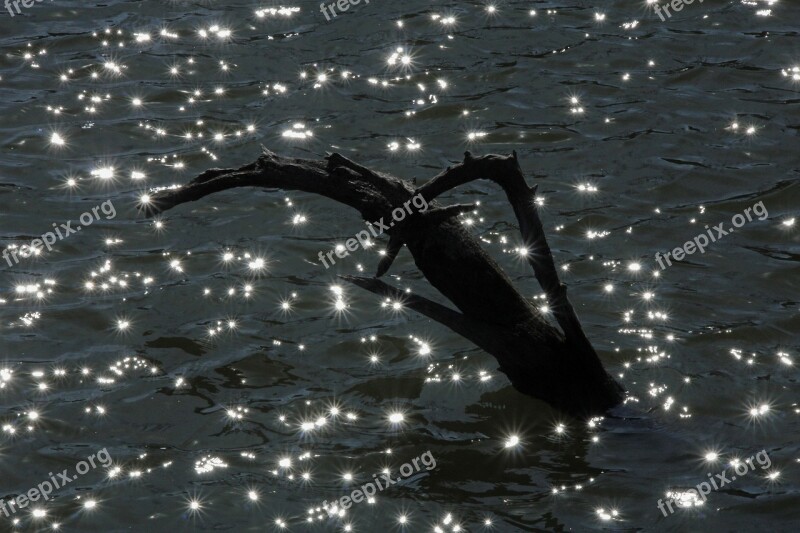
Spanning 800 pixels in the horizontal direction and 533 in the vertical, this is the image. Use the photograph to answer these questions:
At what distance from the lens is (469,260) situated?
17.5 ft

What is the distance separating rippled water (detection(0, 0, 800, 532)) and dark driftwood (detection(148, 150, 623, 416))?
17.8 inches

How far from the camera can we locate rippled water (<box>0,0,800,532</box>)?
17.7ft

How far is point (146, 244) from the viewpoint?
752 cm

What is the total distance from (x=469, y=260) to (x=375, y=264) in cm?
201

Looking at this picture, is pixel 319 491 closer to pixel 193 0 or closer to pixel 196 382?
pixel 196 382

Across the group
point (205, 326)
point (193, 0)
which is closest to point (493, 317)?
point (205, 326)

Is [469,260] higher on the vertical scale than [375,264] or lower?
lower

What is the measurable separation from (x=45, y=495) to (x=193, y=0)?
6757 mm

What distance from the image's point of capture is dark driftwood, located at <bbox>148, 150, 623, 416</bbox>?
17.5 feet

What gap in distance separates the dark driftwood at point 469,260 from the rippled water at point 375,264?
17.8 inches

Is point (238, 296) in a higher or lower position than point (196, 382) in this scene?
higher

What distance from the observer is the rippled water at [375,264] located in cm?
539

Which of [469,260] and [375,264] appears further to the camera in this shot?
[375,264]

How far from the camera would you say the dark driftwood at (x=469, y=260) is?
17.5 feet
